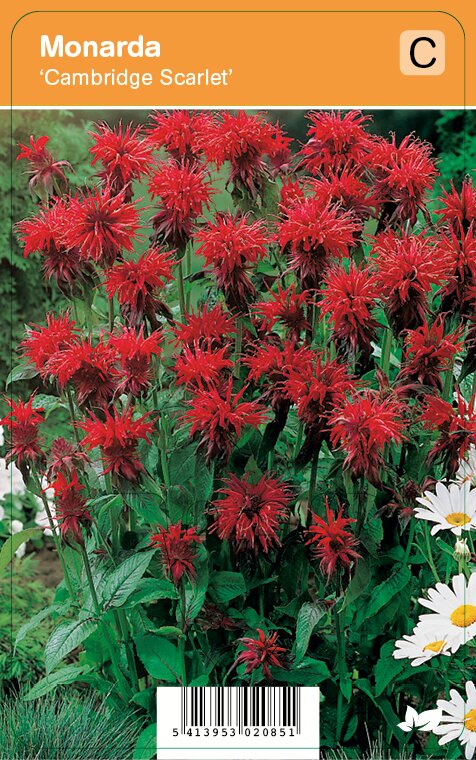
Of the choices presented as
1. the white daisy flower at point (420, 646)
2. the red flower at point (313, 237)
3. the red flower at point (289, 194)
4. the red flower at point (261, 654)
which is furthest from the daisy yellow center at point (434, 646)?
the red flower at point (289, 194)

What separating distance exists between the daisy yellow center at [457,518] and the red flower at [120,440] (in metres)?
0.43

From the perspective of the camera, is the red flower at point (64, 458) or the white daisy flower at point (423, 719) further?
the white daisy flower at point (423, 719)

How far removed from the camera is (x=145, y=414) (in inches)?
51.1

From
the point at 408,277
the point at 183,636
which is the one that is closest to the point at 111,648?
the point at 183,636

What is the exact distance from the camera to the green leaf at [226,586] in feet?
4.42

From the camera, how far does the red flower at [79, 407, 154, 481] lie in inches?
48.7

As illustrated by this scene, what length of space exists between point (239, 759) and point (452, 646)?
35cm

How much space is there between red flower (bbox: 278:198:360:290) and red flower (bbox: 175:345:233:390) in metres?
A: 0.15

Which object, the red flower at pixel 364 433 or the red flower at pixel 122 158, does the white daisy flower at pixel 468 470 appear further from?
the red flower at pixel 122 158

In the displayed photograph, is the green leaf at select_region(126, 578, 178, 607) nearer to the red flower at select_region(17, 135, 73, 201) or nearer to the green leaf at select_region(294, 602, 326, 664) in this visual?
the green leaf at select_region(294, 602, 326, 664)

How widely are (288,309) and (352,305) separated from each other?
126 mm

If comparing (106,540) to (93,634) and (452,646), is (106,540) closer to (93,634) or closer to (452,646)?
(93,634)
